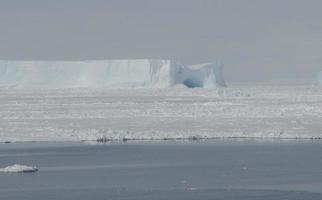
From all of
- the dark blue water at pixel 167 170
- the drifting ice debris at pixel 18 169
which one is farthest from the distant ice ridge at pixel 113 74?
the drifting ice debris at pixel 18 169

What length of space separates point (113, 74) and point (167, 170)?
29.1 meters

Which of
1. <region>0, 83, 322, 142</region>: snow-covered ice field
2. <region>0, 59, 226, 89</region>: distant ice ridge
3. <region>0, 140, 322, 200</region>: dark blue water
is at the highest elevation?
<region>0, 59, 226, 89</region>: distant ice ridge

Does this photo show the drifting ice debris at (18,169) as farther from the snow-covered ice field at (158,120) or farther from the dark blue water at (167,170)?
the snow-covered ice field at (158,120)

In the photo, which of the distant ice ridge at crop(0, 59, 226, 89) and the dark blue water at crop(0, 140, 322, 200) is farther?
the distant ice ridge at crop(0, 59, 226, 89)

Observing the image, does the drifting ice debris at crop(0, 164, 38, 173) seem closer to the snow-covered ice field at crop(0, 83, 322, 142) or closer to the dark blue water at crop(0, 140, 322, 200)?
the dark blue water at crop(0, 140, 322, 200)

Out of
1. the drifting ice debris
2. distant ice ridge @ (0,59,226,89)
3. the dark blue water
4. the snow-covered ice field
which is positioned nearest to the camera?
the dark blue water

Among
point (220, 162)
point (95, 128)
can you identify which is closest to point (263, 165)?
point (220, 162)

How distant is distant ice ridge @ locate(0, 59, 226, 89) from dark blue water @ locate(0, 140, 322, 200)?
2248 centimetres

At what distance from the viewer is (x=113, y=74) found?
43.0 metres

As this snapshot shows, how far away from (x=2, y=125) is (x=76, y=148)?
5.42 metres

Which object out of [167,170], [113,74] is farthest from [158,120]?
[113,74]

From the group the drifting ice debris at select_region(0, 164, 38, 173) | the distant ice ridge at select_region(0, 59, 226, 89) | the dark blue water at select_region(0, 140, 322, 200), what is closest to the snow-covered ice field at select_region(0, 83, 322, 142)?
the dark blue water at select_region(0, 140, 322, 200)

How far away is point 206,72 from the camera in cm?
4100

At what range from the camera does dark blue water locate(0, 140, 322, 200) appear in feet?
37.7
